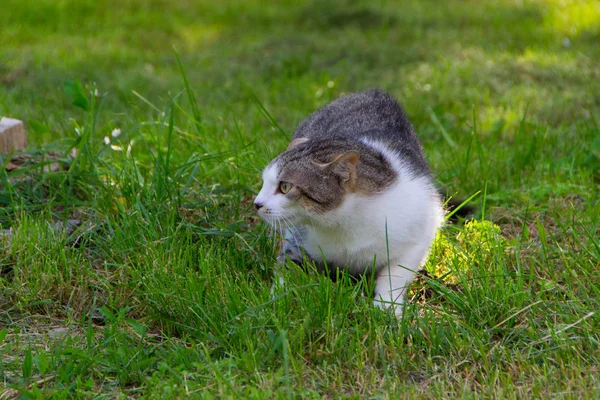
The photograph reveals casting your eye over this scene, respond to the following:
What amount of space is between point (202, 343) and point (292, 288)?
405mm

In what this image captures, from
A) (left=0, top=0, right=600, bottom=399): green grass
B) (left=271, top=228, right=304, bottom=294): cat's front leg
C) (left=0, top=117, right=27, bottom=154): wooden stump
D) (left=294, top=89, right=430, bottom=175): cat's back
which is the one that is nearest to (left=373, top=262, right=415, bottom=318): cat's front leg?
(left=0, top=0, right=600, bottom=399): green grass

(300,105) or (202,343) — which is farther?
(300,105)

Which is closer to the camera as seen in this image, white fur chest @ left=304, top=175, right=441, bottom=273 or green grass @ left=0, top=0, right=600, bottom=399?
green grass @ left=0, top=0, right=600, bottom=399

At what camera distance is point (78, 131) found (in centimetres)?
376

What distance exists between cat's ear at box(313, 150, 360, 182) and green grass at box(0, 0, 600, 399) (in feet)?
1.36

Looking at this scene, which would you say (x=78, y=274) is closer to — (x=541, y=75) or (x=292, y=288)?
(x=292, y=288)

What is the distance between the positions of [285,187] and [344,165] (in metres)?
0.24

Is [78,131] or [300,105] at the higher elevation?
[78,131]

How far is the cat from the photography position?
2.91 metres

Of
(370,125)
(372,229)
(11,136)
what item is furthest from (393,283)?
(11,136)

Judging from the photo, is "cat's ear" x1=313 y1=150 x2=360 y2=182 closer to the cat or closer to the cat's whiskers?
the cat

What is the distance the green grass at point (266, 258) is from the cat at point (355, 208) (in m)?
0.15

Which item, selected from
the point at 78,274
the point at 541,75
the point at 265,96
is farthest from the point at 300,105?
the point at 78,274

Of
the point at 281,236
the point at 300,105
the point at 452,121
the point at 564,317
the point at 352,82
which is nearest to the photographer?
the point at 564,317
